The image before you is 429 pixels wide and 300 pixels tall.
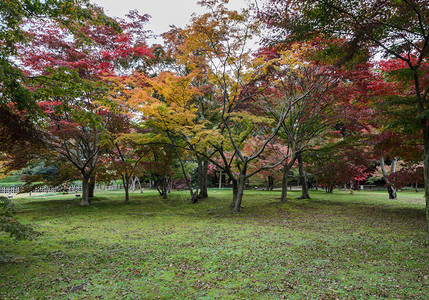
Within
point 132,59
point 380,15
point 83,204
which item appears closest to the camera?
point 380,15

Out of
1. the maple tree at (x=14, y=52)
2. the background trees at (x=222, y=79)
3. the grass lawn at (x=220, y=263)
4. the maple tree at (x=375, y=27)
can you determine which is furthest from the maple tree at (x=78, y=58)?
the maple tree at (x=375, y=27)

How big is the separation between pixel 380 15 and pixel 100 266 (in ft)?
23.0

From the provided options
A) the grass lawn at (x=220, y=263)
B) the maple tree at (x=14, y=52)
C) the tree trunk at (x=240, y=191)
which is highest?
the maple tree at (x=14, y=52)

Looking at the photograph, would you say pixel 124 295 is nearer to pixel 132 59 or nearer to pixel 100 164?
pixel 100 164

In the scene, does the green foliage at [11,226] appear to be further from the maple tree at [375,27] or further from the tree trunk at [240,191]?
the tree trunk at [240,191]

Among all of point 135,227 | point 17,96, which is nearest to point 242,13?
point 17,96

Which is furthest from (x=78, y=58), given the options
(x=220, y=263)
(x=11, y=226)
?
(x=220, y=263)

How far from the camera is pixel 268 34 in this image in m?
7.22

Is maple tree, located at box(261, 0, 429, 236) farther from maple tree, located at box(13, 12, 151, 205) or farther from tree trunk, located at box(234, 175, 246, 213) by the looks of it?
maple tree, located at box(13, 12, 151, 205)

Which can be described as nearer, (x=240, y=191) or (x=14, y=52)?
(x=14, y=52)

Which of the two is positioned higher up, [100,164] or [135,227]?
[100,164]

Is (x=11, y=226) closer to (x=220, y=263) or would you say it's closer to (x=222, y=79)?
(x=220, y=263)

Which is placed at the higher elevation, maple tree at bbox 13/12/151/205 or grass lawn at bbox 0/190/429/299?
maple tree at bbox 13/12/151/205

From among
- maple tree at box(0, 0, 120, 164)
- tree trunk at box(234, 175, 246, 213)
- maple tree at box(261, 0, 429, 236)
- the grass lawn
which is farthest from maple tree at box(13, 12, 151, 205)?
maple tree at box(261, 0, 429, 236)
